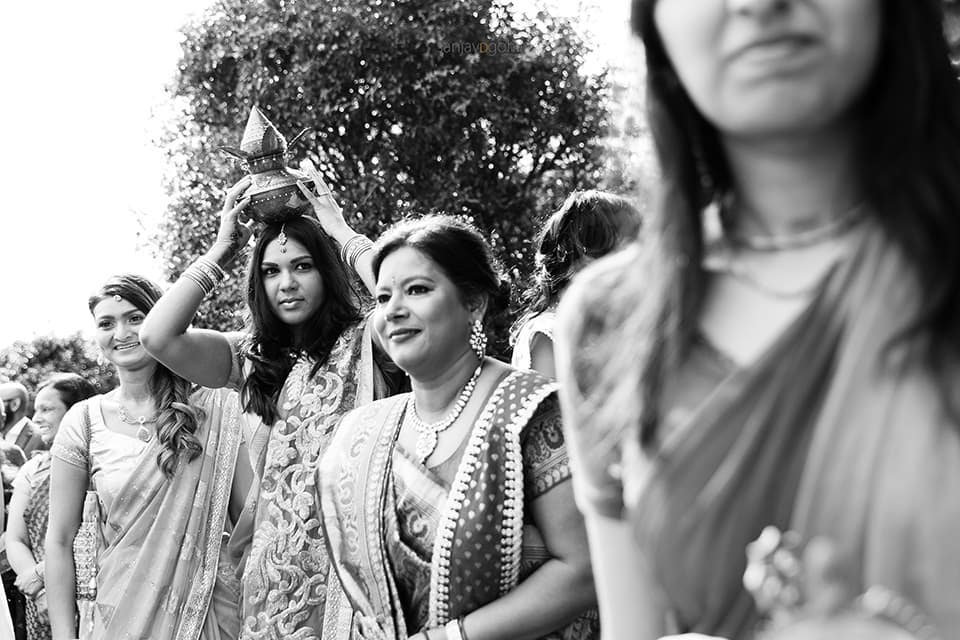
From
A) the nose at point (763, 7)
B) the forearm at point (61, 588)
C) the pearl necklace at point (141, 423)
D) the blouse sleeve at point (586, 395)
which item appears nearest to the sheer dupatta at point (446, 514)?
the blouse sleeve at point (586, 395)

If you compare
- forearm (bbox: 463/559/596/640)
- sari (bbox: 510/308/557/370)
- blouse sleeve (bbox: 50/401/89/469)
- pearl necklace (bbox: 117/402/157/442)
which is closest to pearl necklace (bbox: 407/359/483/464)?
forearm (bbox: 463/559/596/640)

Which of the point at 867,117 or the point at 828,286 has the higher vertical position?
the point at 867,117

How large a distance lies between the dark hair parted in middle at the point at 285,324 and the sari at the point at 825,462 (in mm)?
3704

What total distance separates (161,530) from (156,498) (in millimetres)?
143

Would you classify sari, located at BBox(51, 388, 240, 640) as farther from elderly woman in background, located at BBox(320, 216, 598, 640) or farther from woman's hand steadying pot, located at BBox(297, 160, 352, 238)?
elderly woman in background, located at BBox(320, 216, 598, 640)

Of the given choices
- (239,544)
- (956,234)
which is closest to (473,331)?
(239,544)

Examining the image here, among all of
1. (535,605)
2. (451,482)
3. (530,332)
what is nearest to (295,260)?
(530,332)

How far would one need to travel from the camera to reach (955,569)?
100cm

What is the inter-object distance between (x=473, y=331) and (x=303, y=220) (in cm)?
161

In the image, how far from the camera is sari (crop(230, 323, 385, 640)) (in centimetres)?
451

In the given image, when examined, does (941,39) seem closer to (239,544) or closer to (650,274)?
(650,274)

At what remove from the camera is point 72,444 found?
→ 5621 millimetres

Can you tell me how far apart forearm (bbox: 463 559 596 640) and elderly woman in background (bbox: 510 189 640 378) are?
1230 millimetres

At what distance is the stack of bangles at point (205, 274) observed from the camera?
17.0ft
